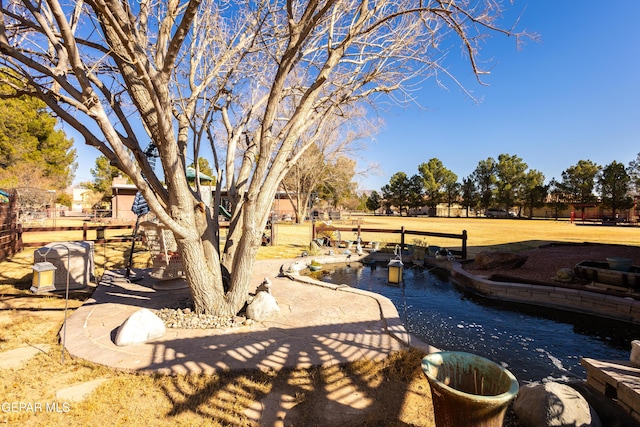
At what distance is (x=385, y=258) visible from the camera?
11781 mm

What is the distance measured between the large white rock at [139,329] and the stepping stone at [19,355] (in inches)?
34.6

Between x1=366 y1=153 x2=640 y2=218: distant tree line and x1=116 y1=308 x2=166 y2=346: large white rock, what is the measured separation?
162 ft

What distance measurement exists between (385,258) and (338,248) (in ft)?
7.59

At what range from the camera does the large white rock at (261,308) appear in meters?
4.63

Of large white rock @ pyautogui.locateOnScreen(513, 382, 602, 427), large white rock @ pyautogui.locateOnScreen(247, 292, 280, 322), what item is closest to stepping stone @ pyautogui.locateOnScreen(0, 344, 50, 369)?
large white rock @ pyautogui.locateOnScreen(247, 292, 280, 322)

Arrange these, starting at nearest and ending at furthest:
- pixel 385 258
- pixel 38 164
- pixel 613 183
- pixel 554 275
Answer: pixel 554 275 → pixel 385 258 → pixel 38 164 → pixel 613 183

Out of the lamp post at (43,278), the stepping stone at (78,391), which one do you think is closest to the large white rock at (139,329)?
the stepping stone at (78,391)

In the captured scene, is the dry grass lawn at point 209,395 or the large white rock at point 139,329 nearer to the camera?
the dry grass lawn at point 209,395

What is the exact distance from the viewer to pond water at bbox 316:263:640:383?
436 centimetres

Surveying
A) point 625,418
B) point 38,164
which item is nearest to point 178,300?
point 625,418

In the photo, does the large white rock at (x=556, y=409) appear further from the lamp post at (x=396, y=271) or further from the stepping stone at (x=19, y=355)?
the stepping stone at (x=19, y=355)

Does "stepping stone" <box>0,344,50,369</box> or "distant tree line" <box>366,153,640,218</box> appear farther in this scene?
"distant tree line" <box>366,153,640,218</box>

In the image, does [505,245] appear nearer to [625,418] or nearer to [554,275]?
[554,275]

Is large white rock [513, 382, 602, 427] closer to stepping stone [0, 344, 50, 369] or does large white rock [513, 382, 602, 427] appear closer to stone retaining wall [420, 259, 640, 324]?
stepping stone [0, 344, 50, 369]
